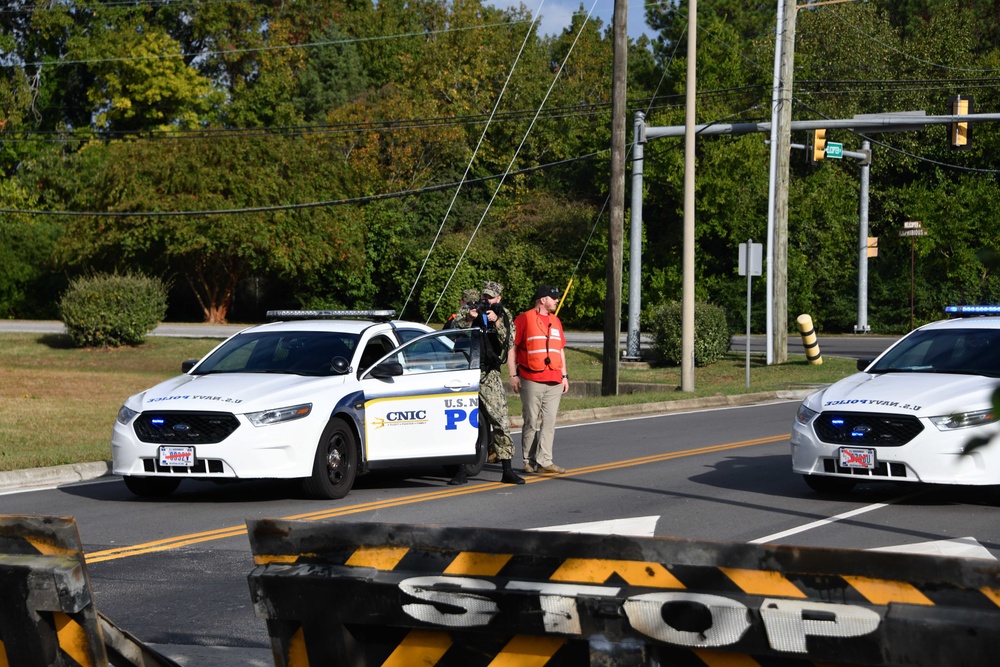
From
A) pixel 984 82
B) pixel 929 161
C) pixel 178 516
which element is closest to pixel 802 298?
pixel 929 161

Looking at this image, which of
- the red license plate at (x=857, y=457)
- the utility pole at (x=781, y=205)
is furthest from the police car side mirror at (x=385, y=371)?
the utility pole at (x=781, y=205)

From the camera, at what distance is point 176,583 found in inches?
315

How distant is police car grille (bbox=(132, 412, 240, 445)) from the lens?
11.1 metres

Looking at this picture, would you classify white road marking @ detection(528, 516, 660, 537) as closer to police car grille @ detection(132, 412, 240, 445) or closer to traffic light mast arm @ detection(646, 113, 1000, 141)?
police car grille @ detection(132, 412, 240, 445)

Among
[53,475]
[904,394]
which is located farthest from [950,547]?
[53,475]

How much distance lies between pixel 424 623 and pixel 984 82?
170ft

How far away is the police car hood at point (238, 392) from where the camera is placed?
36.6 feet

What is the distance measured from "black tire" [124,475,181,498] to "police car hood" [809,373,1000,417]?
584 cm

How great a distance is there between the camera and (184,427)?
36.6 ft

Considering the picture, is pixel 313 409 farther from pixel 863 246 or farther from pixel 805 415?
pixel 863 246

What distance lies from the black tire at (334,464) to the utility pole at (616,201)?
39.4ft

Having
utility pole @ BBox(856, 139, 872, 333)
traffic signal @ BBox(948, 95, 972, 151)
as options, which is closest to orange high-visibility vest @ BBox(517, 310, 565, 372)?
traffic signal @ BBox(948, 95, 972, 151)

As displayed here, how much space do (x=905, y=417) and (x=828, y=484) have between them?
4.27 feet

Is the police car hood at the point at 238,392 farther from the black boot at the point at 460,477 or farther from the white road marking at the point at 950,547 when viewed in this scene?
the white road marking at the point at 950,547
